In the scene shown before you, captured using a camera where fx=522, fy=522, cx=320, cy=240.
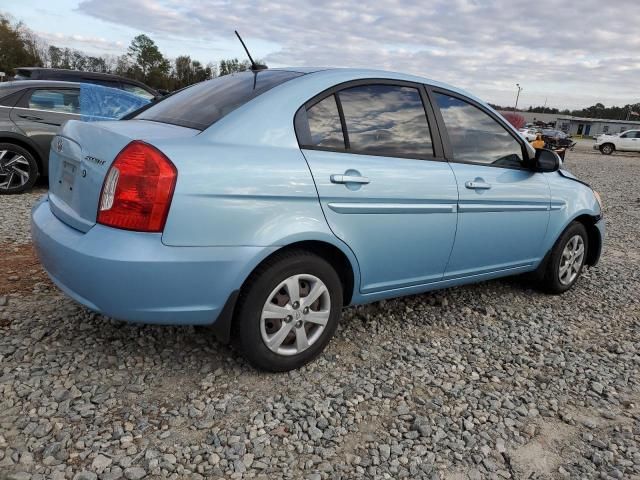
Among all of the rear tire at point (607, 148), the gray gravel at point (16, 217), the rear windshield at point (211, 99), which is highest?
the rear tire at point (607, 148)

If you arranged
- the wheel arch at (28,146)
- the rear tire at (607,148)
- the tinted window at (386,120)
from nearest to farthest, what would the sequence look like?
1. the tinted window at (386,120)
2. the wheel arch at (28,146)
3. the rear tire at (607,148)

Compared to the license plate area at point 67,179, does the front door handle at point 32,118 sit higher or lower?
higher

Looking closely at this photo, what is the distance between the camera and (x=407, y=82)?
3.28 meters

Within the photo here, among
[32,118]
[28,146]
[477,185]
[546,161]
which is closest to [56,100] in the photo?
[32,118]

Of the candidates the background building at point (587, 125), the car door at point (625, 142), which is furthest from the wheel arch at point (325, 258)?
the background building at point (587, 125)

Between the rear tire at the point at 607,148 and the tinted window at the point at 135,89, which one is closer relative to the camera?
the tinted window at the point at 135,89

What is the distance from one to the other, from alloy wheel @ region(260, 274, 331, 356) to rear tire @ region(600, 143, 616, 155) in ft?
112

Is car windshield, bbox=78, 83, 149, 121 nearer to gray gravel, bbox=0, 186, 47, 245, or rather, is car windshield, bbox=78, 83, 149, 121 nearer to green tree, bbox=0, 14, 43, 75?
gray gravel, bbox=0, 186, 47, 245

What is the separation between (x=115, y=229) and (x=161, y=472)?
1.03m

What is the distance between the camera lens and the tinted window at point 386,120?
2.92 metres

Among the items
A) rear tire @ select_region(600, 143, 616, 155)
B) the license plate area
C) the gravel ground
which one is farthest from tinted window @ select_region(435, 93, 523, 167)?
rear tire @ select_region(600, 143, 616, 155)

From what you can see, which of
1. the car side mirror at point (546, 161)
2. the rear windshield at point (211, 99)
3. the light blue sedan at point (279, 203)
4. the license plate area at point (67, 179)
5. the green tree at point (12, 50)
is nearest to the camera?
the light blue sedan at point (279, 203)

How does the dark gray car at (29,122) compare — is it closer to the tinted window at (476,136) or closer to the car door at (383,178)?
the car door at (383,178)

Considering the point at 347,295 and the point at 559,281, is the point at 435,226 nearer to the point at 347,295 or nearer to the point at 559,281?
the point at 347,295
